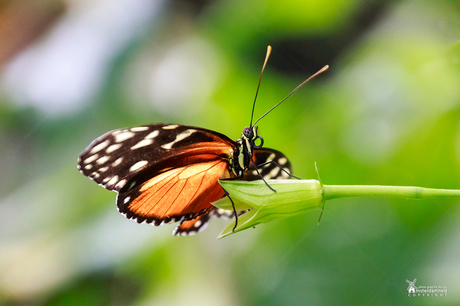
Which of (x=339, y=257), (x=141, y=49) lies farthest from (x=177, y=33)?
(x=339, y=257)

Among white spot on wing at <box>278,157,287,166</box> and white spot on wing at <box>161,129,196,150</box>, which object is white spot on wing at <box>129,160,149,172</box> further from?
white spot on wing at <box>278,157,287,166</box>

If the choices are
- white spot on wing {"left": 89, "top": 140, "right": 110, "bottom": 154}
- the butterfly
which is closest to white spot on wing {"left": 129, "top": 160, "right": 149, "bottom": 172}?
the butterfly

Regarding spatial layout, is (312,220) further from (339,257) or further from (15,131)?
(15,131)

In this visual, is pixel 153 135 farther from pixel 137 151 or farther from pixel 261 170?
pixel 261 170

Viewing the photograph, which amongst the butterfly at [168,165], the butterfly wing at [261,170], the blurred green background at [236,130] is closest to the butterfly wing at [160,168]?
the butterfly at [168,165]

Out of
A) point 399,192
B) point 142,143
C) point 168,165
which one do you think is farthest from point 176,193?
point 399,192

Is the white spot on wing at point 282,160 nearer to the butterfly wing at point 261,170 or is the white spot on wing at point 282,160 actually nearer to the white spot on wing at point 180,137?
the butterfly wing at point 261,170

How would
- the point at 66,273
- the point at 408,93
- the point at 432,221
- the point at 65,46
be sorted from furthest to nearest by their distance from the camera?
the point at 65,46
the point at 66,273
the point at 408,93
the point at 432,221
